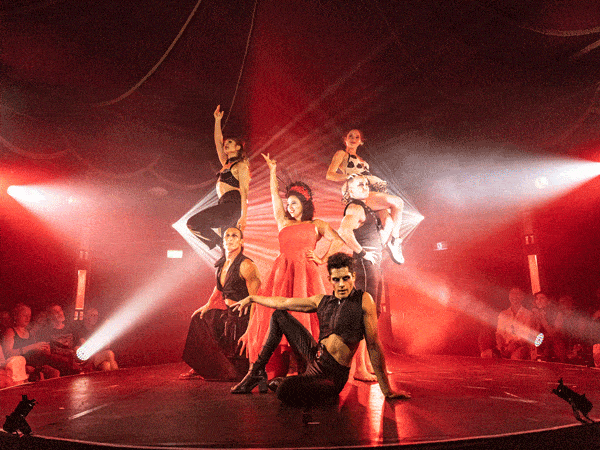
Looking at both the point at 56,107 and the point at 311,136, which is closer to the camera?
the point at 56,107

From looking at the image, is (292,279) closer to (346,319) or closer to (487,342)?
(346,319)

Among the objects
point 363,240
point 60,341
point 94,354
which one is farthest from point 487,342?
point 60,341

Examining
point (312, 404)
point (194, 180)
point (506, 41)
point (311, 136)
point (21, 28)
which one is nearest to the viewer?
point (312, 404)

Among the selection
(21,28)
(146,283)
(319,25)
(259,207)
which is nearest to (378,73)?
(319,25)

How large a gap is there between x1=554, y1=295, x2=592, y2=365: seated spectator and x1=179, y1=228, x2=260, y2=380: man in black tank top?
510cm

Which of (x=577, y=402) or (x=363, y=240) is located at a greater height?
(x=363, y=240)

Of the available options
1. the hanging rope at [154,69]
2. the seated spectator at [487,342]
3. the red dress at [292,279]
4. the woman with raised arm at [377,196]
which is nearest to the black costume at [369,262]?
the woman with raised arm at [377,196]

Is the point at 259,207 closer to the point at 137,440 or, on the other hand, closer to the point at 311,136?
the point at 311,136

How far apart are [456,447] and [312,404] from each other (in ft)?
3.63

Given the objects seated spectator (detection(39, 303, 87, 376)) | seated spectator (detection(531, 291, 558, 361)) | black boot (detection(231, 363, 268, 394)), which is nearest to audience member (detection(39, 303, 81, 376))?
seated spectator (detection(39, 303, 87, 376))

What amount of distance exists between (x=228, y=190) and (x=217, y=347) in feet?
5.99

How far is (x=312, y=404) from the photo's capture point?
290cm

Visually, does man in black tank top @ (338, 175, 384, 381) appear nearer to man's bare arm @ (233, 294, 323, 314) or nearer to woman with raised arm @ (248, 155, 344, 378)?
woman with raised arm @ (248, 155, 344, 378)

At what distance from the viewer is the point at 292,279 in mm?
4391
